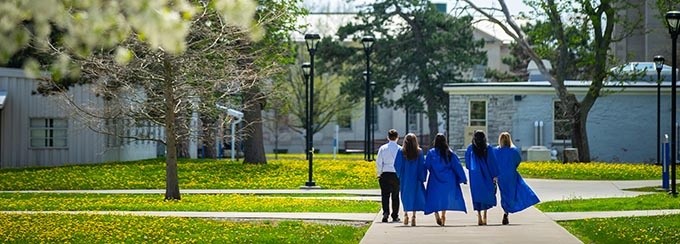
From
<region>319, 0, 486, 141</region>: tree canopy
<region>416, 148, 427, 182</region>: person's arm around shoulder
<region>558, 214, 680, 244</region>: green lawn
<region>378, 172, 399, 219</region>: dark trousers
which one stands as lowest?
<region>558, 214, 680, 244</region>: green lawn

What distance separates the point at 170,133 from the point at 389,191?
633 centimetres

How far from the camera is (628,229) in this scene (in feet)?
57.9

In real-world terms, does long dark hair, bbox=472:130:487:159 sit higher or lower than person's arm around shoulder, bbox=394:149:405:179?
higher

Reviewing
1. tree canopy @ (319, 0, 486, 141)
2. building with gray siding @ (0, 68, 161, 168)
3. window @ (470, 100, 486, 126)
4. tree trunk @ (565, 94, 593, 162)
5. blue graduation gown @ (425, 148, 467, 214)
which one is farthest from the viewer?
tree canopy @ (319, 0, 486, 141)

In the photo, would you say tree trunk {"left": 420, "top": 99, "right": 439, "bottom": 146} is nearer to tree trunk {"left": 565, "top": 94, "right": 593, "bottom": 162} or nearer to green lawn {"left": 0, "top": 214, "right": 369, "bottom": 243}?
tree trunk {"left": 565, "top": 94, "right": 593, "bottom": 162}

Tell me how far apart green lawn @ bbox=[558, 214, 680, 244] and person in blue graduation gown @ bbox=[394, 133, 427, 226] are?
2300mm

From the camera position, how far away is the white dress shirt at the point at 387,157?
20.2 meters

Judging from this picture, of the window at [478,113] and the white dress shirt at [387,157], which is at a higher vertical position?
the window at [478,113]

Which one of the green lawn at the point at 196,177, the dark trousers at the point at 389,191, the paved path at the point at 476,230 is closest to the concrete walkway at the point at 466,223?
the paved path at the point at 476,230

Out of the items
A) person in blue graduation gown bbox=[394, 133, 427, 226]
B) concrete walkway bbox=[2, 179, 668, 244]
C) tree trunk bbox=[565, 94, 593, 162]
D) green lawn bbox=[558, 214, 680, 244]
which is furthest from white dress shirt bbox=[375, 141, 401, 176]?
tree trunk bbox=[565, 94, 593, 162]

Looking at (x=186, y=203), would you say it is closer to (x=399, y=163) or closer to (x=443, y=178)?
(x=399, y=163)

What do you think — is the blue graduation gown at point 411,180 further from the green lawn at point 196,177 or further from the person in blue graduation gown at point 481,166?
the green lawn at point 196,177

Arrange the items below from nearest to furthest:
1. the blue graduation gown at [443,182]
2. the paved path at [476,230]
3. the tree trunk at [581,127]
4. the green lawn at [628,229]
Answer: the green lawn at [628,229] < the paved path at [476,230] < the blue graduation gown at [443,182] < the tree trunk at [581,127]

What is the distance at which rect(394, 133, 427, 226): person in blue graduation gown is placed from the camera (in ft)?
64.5
